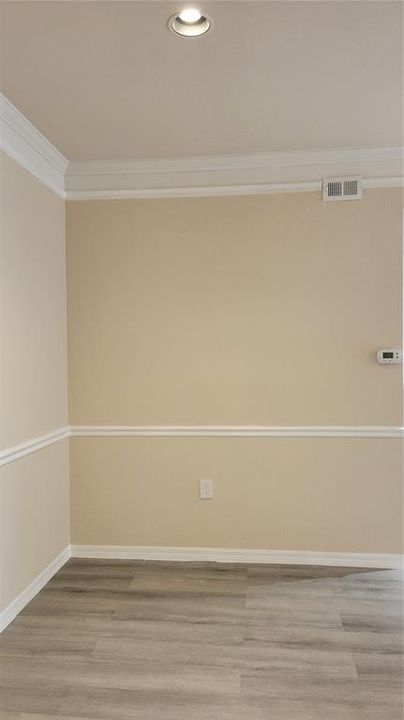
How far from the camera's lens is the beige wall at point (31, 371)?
273 centimetres

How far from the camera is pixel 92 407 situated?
3.56 m

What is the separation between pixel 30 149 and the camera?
297 cm

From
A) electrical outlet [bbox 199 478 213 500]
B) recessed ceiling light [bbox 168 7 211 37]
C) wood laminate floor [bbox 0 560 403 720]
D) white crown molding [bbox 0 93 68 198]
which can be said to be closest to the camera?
recessed ceiling light [bbox 168 7 211 37]

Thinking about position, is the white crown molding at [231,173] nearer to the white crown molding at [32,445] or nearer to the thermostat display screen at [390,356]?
the thermostat display screen at [390,356]

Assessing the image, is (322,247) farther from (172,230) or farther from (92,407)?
(92,407)

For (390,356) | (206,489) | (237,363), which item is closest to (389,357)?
(390,356)

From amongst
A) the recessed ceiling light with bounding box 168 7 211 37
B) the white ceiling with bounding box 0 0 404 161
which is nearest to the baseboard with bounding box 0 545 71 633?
the white ceiling with bounding box 0 0 404 161

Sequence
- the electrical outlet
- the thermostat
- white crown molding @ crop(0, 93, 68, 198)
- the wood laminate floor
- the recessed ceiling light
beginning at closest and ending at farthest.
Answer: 1. the recessed ceiling light
2. the wood laminate floor
3. white crown molding @ crop(0, 93, 68, 198)
4. the thermostat
5. the electrical outlet

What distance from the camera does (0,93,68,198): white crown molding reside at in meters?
2.66

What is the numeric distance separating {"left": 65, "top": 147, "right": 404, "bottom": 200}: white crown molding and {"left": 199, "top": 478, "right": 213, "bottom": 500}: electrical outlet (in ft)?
5.84

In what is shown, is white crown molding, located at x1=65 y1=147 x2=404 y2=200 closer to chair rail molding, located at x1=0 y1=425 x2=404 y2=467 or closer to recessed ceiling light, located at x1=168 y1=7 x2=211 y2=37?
recessed ceiling light, located at x1=168 y1=7 x2=211 y2=37

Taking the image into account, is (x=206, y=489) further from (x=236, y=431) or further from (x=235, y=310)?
(x=235, y=310)

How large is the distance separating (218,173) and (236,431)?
1.59 metres

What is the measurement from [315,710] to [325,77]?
2558 mm
